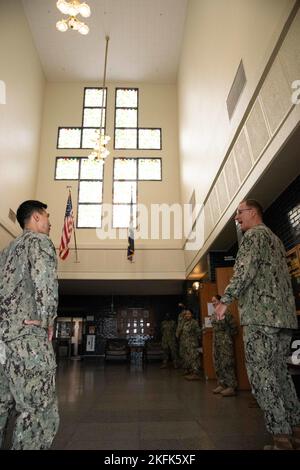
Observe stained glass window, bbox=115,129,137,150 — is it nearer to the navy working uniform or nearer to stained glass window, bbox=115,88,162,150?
stained glass window, bbox=115,88,162,150

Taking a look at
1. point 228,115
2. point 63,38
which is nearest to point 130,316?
point 228,115

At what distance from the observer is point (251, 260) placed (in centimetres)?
209

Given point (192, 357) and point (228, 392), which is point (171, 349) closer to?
point (192, 357)

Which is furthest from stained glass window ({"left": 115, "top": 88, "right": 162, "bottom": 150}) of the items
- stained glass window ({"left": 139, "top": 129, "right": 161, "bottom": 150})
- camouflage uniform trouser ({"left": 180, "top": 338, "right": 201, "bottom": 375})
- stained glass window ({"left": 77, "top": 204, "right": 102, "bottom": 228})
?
camouflage uniform trouser ({"left": 180, "top": 338, "right": 201, "bottom": 375})

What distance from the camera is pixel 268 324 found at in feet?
6.42

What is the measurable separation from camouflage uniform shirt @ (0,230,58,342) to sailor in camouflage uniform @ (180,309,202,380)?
5.07 m

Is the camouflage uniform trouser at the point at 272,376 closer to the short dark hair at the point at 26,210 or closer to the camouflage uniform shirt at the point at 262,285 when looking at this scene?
the camouflage uniform shirt at the point at 262,285

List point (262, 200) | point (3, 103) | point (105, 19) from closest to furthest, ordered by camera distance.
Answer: point (262, 200) → point (3, 103) → point (105, 19)

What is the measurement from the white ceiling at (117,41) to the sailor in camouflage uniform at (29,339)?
11.4 meters

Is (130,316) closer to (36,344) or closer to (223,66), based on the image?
(223,66)

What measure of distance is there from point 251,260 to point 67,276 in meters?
8.50

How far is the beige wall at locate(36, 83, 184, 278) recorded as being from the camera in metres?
10.2

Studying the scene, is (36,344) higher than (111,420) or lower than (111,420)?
higher
